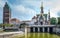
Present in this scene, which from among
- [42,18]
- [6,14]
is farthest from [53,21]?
[6,14]

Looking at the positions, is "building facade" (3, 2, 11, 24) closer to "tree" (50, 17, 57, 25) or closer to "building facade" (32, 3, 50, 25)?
"building facade" (32, 3, 50, 25)

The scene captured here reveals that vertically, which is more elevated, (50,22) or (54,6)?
(54,6)

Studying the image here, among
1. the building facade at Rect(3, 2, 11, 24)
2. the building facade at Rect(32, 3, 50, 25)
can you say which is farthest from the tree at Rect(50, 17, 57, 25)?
the building facade at Rect(3, 2, 11, 24)

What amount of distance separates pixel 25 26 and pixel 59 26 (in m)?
0.67

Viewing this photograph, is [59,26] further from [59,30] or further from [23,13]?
[23,13]

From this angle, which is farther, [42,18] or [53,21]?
[42,18]

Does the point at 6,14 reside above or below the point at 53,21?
above

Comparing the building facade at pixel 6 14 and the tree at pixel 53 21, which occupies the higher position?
the building facade at pixel 6 14

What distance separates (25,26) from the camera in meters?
4.23

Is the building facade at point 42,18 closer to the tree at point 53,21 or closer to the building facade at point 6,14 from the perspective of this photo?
the tree at point 53,21

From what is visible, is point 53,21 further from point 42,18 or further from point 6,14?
point 6,14

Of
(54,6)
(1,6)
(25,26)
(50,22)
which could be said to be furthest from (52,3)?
(1,6)

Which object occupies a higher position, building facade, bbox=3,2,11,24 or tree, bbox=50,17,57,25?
building facade, bbox=3,2,11,24

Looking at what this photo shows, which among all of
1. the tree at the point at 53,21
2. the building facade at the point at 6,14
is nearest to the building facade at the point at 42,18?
the tree at the point at 53,21
